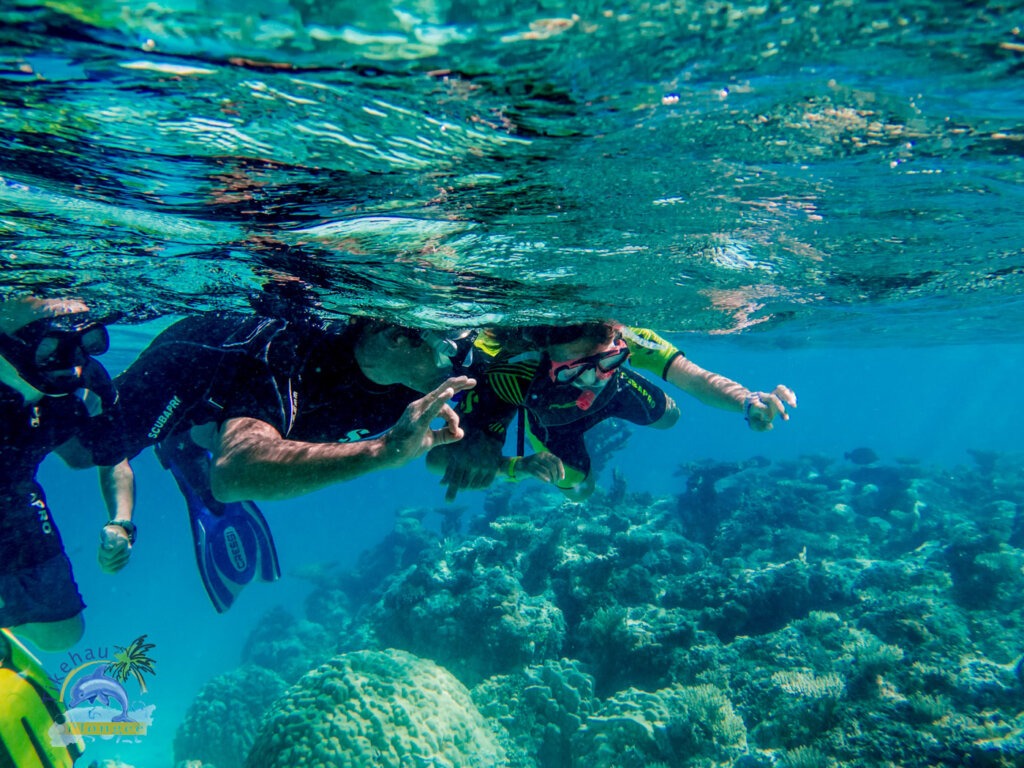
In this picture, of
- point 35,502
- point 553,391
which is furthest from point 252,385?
point 35,502

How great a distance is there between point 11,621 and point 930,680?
34.1 ft

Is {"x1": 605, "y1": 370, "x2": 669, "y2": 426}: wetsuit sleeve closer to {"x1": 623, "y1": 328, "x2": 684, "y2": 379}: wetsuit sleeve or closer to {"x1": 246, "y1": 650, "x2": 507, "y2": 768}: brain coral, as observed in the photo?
{"x1": 623, "y1": 328, "x2": 684, "y2": 379}: wetsuit sleeve

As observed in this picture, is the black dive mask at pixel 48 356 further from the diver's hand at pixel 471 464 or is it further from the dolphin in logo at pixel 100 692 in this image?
the diver's hand at pixel 471 464

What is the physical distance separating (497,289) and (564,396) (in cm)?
186

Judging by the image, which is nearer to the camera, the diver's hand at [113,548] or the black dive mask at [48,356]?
the black dive mask at [48,356]

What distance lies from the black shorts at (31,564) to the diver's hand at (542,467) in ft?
17.0

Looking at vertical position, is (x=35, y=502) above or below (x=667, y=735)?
above

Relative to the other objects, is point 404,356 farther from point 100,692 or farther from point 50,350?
point 100,692

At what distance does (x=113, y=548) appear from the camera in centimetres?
546

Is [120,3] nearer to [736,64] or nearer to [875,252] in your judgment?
[736,64]

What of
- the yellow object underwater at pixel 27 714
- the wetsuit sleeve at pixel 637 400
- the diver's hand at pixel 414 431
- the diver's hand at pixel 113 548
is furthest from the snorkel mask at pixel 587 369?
the yellow object underwater at pixel 27 714

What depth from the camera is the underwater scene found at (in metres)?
2.61

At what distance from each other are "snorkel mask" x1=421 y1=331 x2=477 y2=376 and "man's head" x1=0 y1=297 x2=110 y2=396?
306 cm

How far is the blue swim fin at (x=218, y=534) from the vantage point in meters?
6.91
